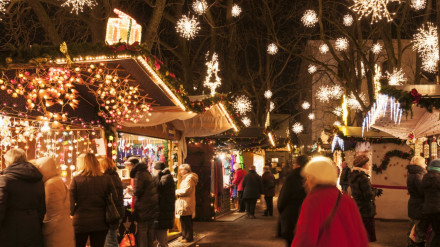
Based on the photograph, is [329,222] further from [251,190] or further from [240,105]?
[240,105]

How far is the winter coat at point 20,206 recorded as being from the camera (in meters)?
5.41

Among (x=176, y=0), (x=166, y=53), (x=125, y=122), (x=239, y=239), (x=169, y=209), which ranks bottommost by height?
(x=239, y=239)

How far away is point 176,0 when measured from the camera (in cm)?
1772

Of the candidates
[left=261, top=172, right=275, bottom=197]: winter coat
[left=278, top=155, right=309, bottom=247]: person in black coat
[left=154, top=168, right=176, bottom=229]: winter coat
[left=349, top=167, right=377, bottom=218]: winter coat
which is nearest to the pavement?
[left=349, top=167, right=377, bottom=218]: winter coat

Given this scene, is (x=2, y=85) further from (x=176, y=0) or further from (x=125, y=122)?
(x=176, y=0)

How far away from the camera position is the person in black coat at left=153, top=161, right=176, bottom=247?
9.60 metres

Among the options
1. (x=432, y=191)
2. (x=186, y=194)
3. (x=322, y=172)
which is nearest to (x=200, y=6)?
(x=186, y=194)

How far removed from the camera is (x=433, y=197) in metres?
8.06

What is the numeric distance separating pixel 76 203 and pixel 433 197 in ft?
18.4

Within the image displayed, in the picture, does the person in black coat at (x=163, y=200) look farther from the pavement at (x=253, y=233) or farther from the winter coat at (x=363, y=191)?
the winter coat at (x=363, y=191)

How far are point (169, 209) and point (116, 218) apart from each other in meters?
2.74

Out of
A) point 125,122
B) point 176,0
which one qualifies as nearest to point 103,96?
point 125,122

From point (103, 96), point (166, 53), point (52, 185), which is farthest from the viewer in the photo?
point (166, 53)

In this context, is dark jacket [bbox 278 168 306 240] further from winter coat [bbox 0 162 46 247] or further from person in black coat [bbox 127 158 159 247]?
winter coat [bbox 0 162 46 247]
